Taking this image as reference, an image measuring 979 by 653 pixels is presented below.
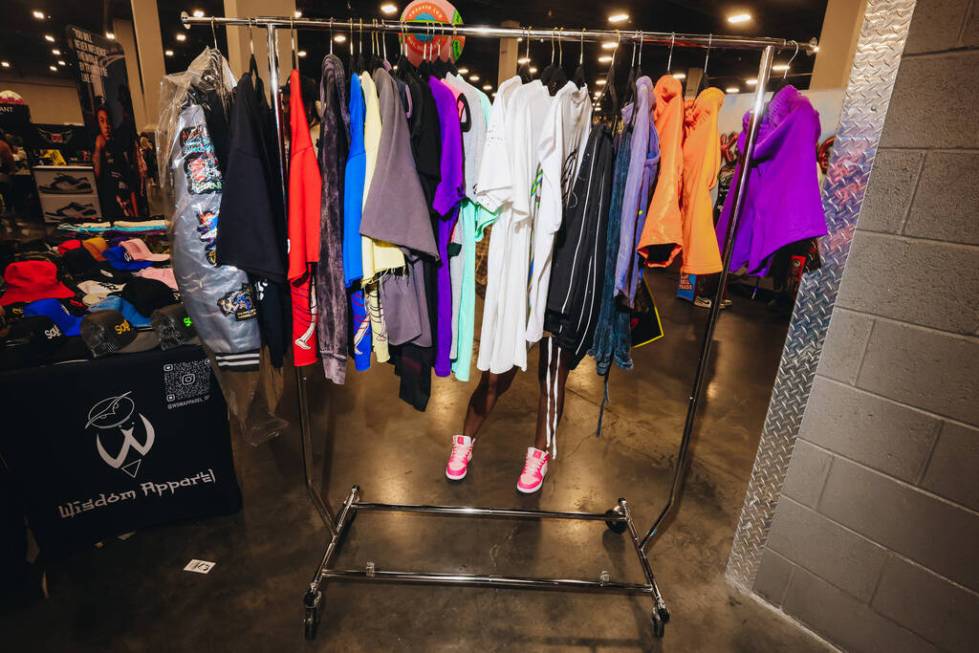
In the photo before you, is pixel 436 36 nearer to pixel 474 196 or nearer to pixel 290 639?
pixel 474 196

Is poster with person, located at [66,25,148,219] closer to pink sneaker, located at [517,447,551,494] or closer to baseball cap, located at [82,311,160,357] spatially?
baseball cap, located at [82,311,160,357]

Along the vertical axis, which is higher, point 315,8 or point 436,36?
point 315,8

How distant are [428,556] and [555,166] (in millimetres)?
1594

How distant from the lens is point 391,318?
1.52 m

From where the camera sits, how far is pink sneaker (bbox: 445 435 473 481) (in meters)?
2.42

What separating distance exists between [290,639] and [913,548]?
2000 millimetres

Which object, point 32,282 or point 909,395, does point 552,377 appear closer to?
point 909,395

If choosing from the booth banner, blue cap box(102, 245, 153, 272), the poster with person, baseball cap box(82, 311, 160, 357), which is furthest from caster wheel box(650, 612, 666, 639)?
the poster with person

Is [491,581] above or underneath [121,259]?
underneath

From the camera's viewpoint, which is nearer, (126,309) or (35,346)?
(35,346)

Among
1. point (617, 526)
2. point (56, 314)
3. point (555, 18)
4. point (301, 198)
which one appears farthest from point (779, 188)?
point (555, 18)

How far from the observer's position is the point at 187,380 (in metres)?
1.86

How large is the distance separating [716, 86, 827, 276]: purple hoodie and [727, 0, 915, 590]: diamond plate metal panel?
0.14 meters

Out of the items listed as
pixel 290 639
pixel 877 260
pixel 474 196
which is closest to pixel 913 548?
pixel 877 260
